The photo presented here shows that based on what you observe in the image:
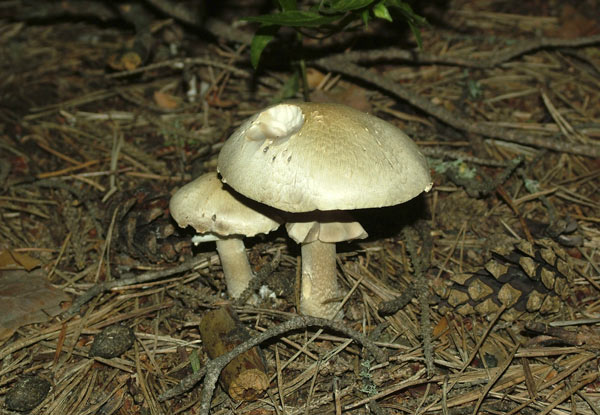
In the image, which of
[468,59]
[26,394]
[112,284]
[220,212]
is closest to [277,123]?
[220,212]

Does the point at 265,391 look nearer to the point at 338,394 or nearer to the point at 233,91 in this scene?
the point at 338,394

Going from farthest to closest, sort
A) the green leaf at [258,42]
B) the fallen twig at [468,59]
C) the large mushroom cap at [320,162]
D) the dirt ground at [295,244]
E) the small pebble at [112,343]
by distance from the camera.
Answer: the fallen twig at [468,59]
the green leaf at [258,42]
the small pebble at [112,343]
the dirt ground at [295,244]
the large mushroom cap at [320,162]

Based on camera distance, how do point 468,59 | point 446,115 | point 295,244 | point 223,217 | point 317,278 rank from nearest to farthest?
point 223,217 → point 317,278 → point 295,244 → point 446,115 → point 468,59

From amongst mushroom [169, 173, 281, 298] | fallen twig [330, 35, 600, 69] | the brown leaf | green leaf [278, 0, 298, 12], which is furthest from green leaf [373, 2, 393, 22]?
the brown leaf

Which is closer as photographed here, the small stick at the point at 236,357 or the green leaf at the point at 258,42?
the small stick at the point at 236,357

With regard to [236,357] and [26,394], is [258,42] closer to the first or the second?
[236,357]

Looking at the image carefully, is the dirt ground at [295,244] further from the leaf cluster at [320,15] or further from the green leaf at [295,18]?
the green leaf at [295,18]

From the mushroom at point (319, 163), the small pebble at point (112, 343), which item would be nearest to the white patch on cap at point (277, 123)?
the mushroom at point (319, 163)
